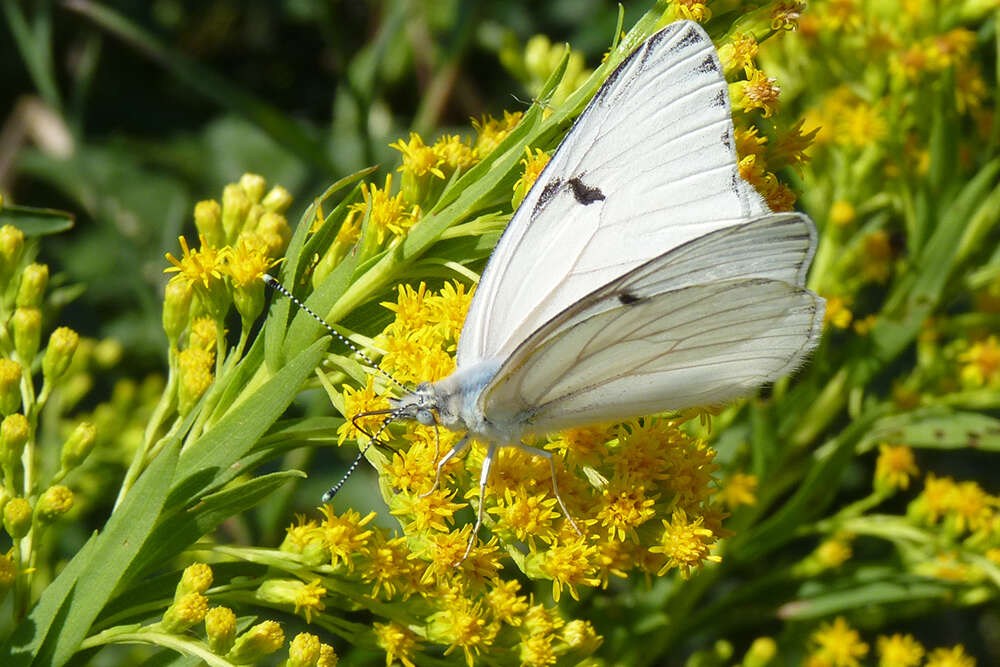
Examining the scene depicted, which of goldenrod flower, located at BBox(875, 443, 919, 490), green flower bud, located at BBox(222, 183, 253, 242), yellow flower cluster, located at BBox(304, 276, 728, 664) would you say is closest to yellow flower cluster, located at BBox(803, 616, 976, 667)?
goldenrod flower, located at BBox(875, 443, 919, 490)

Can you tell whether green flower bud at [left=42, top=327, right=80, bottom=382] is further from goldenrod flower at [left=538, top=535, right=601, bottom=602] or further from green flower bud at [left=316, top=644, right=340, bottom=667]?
goldenrod flower at [left=538, top=535, right=601, bottom=602]

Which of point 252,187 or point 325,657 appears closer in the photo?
point 325,657

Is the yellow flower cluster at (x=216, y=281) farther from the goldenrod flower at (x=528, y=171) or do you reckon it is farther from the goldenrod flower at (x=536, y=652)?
the goldenrod flower at (x=536, y=652)

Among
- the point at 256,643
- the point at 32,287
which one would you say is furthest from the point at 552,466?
the point at 32,287

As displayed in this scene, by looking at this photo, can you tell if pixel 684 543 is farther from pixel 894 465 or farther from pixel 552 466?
pixel 894 465

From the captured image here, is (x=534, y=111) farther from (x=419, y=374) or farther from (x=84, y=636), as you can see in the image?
(x=84, y=636)

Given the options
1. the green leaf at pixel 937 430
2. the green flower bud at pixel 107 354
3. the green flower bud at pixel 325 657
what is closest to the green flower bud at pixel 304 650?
the green flower bud at pixel 325 657

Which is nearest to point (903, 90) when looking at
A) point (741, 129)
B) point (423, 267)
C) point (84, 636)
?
point (741, 129)
